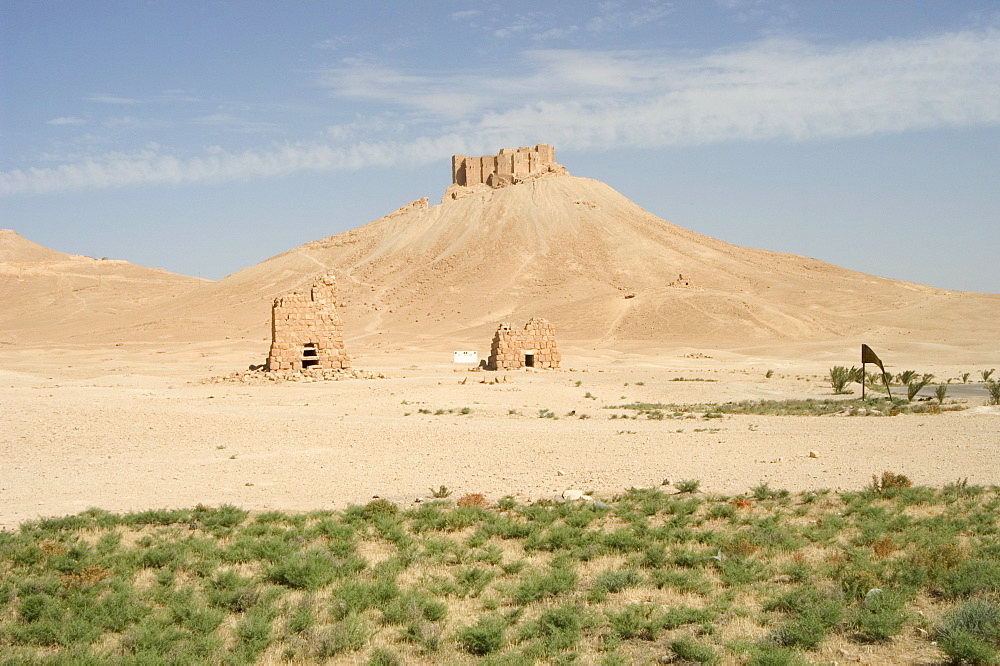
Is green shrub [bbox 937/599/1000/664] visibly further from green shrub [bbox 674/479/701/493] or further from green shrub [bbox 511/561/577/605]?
green shrub [bbox 674/479/701/493]

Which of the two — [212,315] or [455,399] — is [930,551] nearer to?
[455,399]

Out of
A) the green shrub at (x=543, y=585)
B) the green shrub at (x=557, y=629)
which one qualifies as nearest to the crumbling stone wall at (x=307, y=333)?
the green shrub at (x=543, y=585)

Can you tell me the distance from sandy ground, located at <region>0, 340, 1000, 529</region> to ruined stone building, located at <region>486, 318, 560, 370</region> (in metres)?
6.08

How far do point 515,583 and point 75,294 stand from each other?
315 feet

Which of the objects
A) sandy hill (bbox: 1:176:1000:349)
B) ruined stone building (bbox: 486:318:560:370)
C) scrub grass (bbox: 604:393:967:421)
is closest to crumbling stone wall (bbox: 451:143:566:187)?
sandy hill (bbox: 1:176:1000:349)

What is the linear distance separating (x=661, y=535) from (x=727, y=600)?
181 centimetres

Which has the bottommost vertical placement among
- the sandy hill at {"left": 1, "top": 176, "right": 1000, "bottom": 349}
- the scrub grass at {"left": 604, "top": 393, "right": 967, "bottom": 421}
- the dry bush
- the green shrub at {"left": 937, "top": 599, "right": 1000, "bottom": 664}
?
the green shrub at {"left": 937, "top": 599, "right": 1000, "bottom": 664}

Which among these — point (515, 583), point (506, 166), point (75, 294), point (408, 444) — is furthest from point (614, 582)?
point (75, 294)

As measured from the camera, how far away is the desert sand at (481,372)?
1237 cm

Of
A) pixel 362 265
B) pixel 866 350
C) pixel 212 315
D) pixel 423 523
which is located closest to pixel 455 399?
pixel 866 350

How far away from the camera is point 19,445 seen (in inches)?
581

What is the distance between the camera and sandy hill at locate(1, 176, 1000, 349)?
5616cm

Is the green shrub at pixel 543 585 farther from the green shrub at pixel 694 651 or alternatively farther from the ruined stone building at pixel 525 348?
the ruined stone building at pixel 525 348

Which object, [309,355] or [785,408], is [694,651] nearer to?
[785,408]
